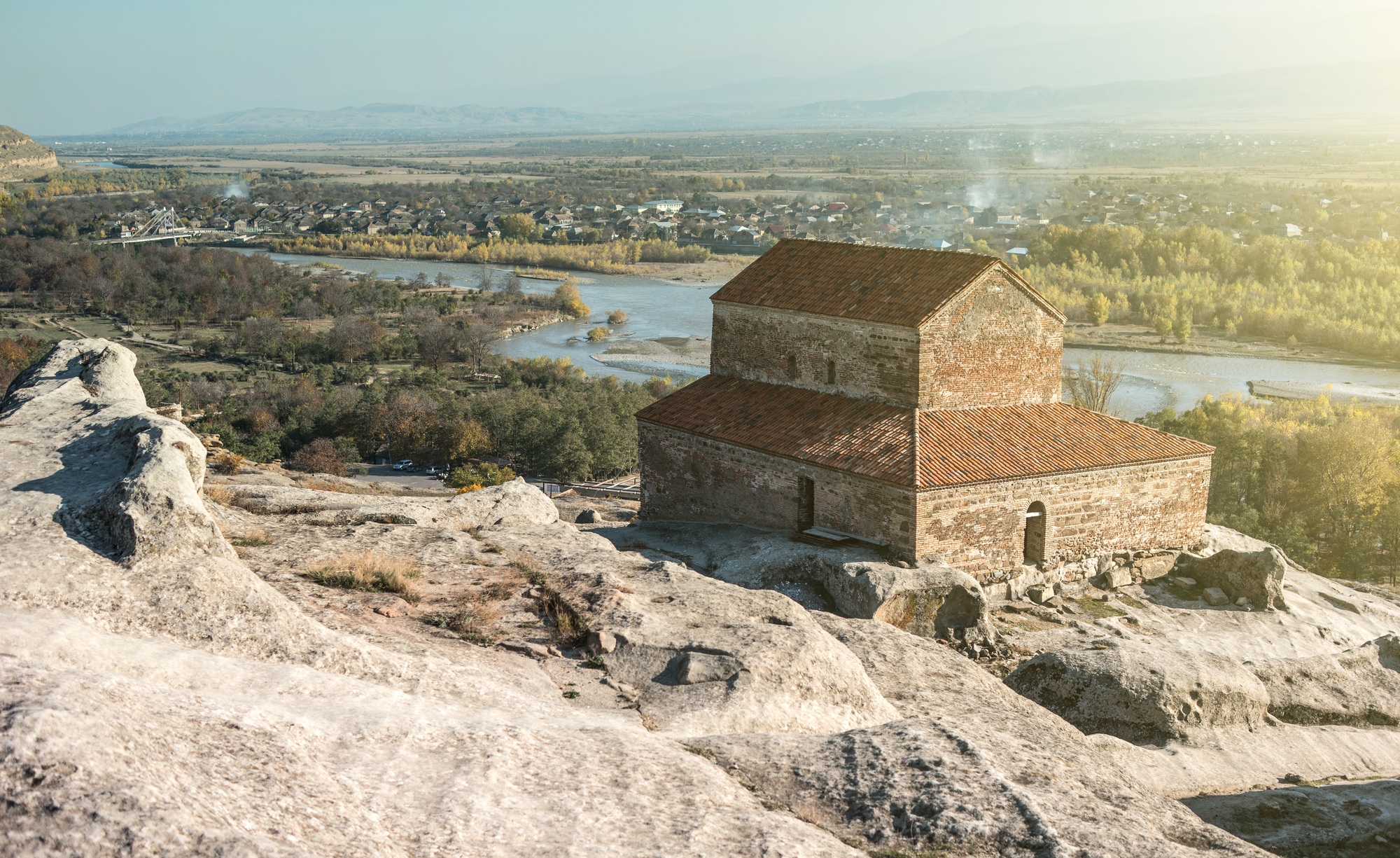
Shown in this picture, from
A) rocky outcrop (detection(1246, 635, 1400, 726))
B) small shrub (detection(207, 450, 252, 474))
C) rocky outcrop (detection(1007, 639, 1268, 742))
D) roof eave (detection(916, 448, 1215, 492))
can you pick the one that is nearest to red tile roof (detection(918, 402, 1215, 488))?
roof eave (detection(916, 448, 1215, 492))

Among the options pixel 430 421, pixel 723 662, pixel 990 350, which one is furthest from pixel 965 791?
pixel 430 421

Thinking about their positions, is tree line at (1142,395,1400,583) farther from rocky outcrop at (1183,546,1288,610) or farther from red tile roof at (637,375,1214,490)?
red tile roof at (637,375,1214,490)

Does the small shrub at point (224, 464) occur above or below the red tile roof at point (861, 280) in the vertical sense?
below

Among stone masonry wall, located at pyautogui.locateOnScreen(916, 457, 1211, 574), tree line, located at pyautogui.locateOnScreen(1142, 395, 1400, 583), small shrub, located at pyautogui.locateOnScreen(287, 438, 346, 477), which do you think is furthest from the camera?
small shrub, located at pyautogui.locateOnScreen(287, 438, 346, 477)

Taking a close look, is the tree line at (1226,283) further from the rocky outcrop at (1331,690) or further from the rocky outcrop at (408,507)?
the rocky outcrop at (408,507)

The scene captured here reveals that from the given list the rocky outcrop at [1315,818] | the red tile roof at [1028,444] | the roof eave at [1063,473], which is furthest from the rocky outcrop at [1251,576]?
the rocky outcrop at [1315,818]

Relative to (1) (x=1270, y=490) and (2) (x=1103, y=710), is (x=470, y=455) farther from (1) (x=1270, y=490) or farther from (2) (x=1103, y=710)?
(2) (x=1103, y=710)

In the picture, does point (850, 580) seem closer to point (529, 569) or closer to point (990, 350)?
point (529, 569)
